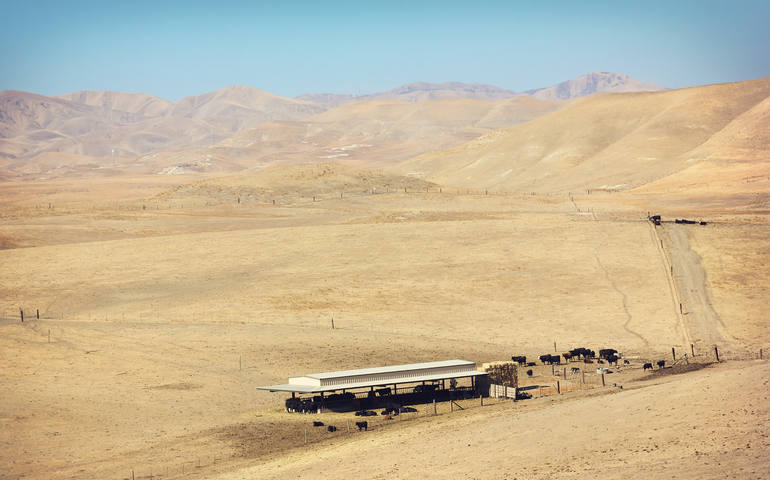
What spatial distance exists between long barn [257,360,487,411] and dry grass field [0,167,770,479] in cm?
181

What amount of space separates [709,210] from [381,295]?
50086 millimetres

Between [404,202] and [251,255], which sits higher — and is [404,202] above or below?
above

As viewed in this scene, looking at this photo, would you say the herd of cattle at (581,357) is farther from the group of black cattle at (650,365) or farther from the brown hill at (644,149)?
the brown hill at (644,149)

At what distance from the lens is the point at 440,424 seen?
125 ft

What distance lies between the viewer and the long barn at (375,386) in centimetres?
4362

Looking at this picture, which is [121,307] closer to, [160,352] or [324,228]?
[160,352]

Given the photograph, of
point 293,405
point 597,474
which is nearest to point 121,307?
point 293,405

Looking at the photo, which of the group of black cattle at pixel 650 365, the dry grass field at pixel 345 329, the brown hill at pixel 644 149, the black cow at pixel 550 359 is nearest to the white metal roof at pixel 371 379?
the dry grass field at pixel 345 329

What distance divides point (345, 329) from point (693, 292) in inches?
1094

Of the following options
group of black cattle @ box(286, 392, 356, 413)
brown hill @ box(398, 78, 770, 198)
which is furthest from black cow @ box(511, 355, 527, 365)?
brown hill @ box(398, 78, 770, 198)

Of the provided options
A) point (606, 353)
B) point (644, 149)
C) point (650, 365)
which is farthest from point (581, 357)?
point (644, 149)

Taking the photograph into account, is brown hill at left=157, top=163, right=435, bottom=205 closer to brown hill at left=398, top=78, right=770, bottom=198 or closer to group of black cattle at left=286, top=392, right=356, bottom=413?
brown hill at left=398, top=78, right=770, bottom=198

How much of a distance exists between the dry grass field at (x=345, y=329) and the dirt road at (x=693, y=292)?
745mm

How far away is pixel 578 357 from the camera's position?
179ft
